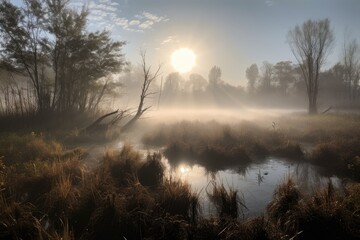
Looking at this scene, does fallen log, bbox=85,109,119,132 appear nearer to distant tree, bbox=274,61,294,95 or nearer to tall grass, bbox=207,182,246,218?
tall grass, bbox=207,182,246,218

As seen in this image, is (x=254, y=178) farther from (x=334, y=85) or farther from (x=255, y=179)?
(x=334, y=85)

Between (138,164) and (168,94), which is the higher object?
(168,94)

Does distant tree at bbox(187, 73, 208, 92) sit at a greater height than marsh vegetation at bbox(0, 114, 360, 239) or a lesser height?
greater

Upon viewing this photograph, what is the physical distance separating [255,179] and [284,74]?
227 feet

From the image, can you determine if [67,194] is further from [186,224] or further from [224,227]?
[224,227]

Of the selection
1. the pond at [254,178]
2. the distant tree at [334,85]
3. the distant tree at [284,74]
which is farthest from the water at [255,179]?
the distant tree at [284,74]

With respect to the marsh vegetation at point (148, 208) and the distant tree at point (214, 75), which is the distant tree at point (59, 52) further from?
the distant tree at point (214, 75)

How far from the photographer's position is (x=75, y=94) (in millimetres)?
23609

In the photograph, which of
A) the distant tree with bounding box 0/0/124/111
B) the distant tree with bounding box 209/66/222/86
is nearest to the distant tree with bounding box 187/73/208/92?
the distant tree with bounding box 209/66/222/86

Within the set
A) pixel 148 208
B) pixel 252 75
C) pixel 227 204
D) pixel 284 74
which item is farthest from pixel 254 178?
pixel 252 75

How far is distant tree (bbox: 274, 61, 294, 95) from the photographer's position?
2889 inches

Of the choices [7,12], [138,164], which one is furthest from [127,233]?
[7,12]

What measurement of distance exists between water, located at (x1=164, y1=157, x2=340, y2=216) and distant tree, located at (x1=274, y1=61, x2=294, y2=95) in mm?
65327

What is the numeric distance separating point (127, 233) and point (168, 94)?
242 ft
